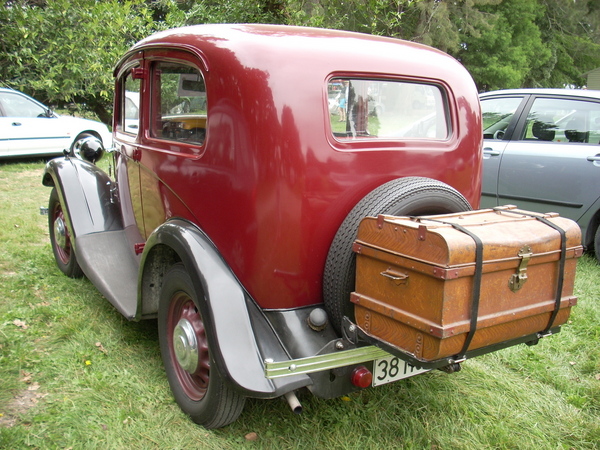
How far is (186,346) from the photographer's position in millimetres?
2494

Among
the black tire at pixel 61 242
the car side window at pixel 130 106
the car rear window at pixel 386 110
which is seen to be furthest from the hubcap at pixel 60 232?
the car rear window at pixel 386 110

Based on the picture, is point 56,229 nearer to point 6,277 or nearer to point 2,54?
point 6,277

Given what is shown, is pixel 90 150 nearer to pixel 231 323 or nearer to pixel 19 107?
pixel 231 323

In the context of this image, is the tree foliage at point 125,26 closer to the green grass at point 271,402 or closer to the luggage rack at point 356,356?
the green grass at point 271,402

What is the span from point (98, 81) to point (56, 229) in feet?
24.2

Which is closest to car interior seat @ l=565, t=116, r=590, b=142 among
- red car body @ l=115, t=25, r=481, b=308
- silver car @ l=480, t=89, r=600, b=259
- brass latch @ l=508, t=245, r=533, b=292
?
silver car @ l=480, t=89, r=600, b=259

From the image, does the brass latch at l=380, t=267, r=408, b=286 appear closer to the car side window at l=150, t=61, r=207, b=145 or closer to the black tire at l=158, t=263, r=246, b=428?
the black tire at l=158, t=263, r=246, b=428

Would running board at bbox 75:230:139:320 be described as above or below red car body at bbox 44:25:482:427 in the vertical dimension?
below

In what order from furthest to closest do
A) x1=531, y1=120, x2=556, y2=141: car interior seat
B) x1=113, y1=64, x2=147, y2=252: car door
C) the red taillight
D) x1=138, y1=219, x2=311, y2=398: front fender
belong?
x1=531, y1=120, x2=556, y2=141: car interior seat, x1=113, y1=64, x2=147, y2=252: car door, the red taillight, x1=138, y1=219, x2=311, y2=398: front fender

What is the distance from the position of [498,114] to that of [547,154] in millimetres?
863

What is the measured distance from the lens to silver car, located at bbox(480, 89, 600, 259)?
188 inches

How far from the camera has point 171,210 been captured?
9.43 ft

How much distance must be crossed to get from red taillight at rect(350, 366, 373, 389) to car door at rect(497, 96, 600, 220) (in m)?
3.52

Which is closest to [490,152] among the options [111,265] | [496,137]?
[496,137]
